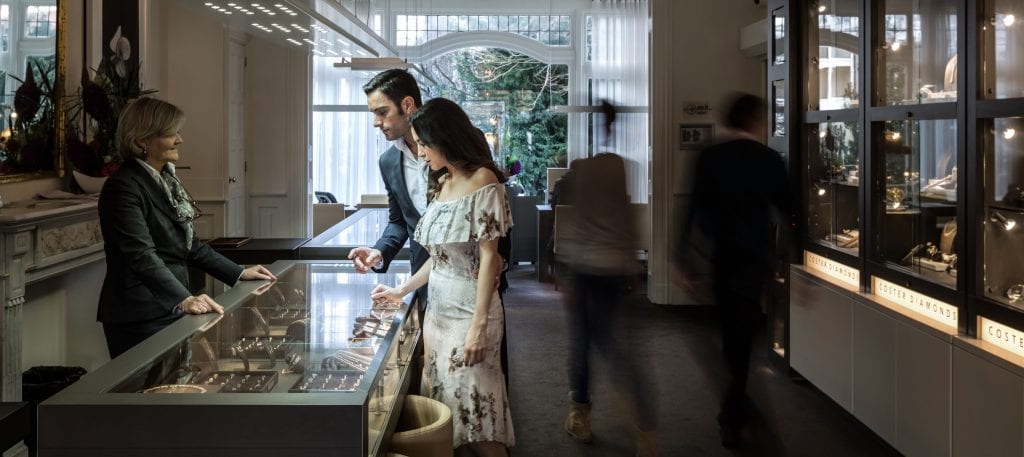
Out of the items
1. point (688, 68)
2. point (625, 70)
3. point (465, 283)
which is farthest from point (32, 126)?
point (625, 70)

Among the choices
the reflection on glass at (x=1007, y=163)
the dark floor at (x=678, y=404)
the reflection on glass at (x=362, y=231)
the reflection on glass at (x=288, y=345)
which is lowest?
the dark floor at (x=678, y=404)

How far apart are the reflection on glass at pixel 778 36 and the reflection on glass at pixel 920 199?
5.21ft

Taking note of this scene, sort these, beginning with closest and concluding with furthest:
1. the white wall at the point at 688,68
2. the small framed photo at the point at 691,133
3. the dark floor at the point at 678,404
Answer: the dark floor at the point at 678,404
the white wall at the point at 688,68
the small framed photo at the point at 691,133

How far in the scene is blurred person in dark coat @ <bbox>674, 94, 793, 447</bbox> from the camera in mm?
4520

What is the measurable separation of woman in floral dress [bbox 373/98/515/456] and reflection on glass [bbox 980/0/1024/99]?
6.60 ft

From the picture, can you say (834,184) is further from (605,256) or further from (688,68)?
(688,68)

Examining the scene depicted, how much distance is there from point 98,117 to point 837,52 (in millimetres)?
4296

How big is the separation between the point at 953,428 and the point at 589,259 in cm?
176

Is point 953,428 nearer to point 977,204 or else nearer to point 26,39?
point 977,204

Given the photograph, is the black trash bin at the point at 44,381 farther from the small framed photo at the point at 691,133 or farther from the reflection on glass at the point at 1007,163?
the small framed photo at the point at 691,133

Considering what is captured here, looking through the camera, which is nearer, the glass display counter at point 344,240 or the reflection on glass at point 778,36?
the glass display counter at point 344,240

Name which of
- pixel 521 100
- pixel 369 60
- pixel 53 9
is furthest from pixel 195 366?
pixel 521 100

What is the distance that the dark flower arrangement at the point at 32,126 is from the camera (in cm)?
513

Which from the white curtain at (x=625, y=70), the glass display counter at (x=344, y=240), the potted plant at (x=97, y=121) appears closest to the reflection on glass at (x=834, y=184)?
the glass display counter at (x=344, y=240)
